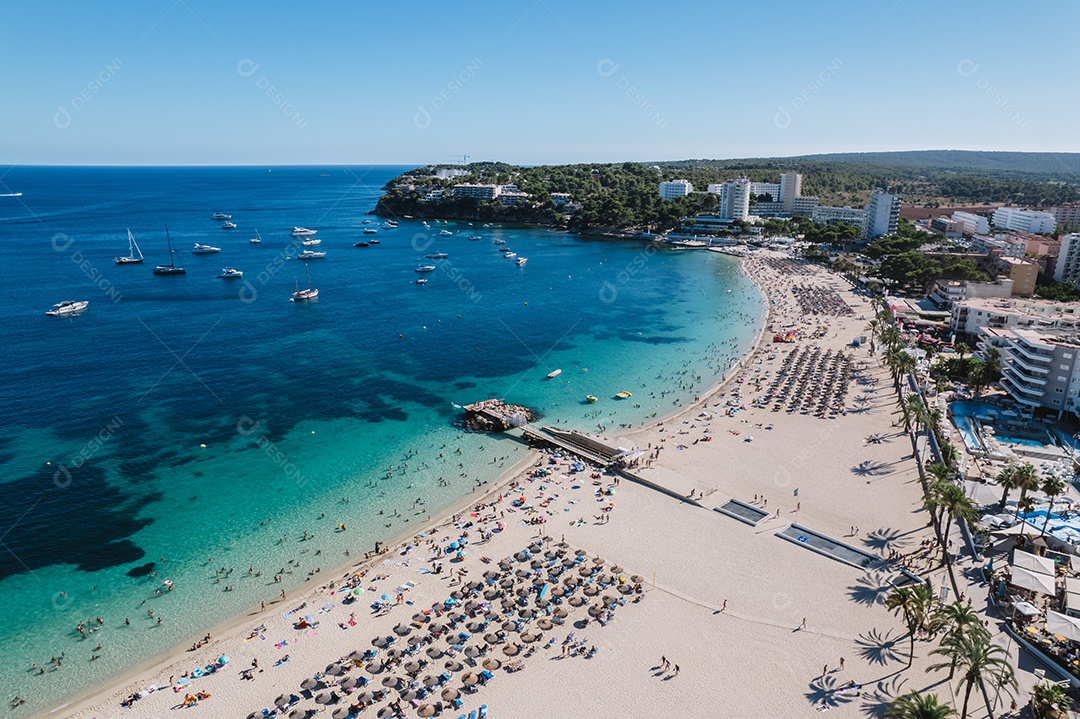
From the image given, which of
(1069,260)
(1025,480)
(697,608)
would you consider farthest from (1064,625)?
(1069,260)

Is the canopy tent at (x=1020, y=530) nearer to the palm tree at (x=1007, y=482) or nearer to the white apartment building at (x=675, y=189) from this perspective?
the palm tree at (x=1007, y=482)

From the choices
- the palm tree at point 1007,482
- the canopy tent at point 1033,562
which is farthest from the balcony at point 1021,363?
the canopy tent at point 1033,562

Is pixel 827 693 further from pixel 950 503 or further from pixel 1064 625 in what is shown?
pixel 950 503

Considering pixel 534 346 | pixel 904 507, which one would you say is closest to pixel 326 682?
pixel 904 507

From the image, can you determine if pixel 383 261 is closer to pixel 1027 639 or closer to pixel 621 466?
pixel 621 466

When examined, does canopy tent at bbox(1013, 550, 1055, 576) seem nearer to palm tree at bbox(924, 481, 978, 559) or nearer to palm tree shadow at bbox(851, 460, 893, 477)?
palm tree at bbox(924, 481, 978, 559)

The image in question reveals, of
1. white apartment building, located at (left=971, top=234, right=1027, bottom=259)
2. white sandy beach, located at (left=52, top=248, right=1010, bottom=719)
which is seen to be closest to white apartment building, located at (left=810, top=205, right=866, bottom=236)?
white apartment building, located at (left=971, top=234, right=1027, bottom=259)
